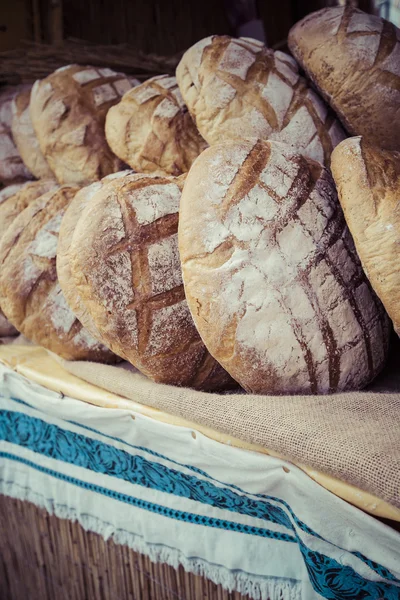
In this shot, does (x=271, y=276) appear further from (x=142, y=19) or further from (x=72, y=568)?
(x=142, y=19)

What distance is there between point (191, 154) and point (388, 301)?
3.32 ft

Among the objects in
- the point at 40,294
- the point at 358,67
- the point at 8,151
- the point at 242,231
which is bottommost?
the point at 40,294

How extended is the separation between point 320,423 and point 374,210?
18.9 inches

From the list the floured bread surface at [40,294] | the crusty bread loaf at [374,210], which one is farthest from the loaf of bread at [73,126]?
the crusty bread loaf at [374,210]

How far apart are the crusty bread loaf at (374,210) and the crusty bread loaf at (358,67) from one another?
342 mm

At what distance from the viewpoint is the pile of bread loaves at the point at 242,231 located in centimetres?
115

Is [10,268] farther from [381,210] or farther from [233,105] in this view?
[381,210]

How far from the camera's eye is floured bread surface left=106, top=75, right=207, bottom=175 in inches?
70.6

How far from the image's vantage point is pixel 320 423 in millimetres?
972

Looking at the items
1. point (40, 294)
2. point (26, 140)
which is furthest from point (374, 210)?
point (26, 140)

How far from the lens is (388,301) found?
1.09 metres

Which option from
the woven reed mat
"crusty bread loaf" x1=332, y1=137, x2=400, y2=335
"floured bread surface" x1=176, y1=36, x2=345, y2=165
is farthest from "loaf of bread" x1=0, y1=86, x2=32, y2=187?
"crusty bread loaf" x1=332, y1=137, x2=400, y2=335

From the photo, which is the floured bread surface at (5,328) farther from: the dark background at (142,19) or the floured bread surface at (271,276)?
the dark background at (142,19)

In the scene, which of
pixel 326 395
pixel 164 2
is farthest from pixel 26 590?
pixel 164 2
